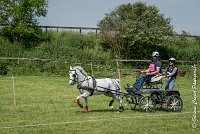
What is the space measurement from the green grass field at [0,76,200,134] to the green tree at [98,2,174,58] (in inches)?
615

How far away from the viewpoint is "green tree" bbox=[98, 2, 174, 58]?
3706 centimetres

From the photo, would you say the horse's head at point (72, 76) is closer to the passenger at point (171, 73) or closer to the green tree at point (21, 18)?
the passenger at point (171, 73)

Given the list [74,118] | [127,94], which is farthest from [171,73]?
[74,118]

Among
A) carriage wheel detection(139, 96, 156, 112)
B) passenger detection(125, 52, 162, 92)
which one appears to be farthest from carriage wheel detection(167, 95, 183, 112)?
passenger detection(125, 52, 162, 92)

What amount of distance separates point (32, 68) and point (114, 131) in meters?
20.7

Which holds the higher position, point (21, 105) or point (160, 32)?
point (160, 32)

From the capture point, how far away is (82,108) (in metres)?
16.8

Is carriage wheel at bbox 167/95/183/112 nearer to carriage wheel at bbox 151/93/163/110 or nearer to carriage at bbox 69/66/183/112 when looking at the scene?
carriage at bbox 69/66/183/112

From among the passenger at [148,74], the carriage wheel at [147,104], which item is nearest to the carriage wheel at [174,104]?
the carriage wheel at [147,104]

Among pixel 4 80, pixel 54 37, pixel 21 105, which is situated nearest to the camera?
pixel 21 105

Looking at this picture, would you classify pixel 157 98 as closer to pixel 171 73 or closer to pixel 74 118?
pixel 171 73

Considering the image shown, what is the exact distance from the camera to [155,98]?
16.3m

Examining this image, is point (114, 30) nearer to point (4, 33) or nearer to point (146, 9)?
point (146, 9)

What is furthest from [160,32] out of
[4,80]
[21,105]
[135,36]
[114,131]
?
[114,131]
